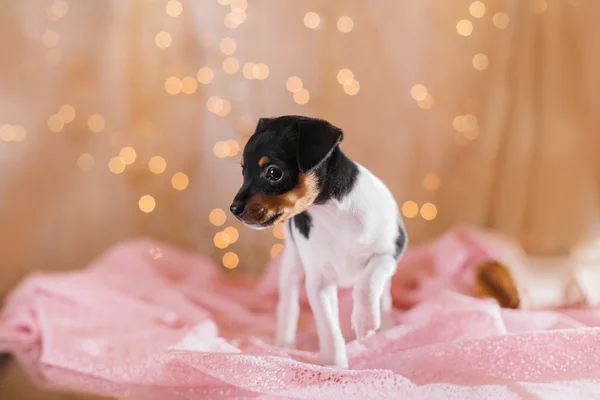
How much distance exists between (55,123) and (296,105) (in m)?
0.76

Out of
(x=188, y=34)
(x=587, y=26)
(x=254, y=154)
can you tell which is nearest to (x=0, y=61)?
(x=188, y=34)

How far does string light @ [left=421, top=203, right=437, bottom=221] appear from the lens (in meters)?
1.79

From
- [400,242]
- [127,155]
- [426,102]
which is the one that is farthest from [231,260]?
[400,242]

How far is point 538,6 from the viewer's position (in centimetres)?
167

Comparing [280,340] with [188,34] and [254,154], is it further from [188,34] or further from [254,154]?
[188,34]

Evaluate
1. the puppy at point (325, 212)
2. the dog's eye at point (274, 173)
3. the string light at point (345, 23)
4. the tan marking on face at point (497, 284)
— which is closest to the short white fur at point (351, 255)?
the puppy at point (325, 212)

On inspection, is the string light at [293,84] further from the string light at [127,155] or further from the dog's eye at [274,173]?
the dog's eye at [274,173]

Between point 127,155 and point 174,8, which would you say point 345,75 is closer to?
point 174,8

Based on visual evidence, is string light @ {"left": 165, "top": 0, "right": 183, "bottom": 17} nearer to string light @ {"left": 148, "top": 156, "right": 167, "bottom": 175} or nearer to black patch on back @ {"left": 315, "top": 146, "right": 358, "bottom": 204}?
string light @ {"left": 148, "top": 156, "right": 167, "bottom": 175}

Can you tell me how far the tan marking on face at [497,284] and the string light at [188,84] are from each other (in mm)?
1034

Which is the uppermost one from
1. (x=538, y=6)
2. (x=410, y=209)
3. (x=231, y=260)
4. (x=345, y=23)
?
(x=538, y=6)

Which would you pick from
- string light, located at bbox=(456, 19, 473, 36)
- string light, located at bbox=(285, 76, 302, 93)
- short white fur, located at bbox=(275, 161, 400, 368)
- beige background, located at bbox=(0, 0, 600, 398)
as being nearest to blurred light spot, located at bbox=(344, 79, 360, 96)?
beige background, located at bbox=(0, 0, 600, 398)

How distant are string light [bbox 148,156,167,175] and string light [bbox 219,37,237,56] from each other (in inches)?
15.9

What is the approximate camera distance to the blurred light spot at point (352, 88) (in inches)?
68.4
